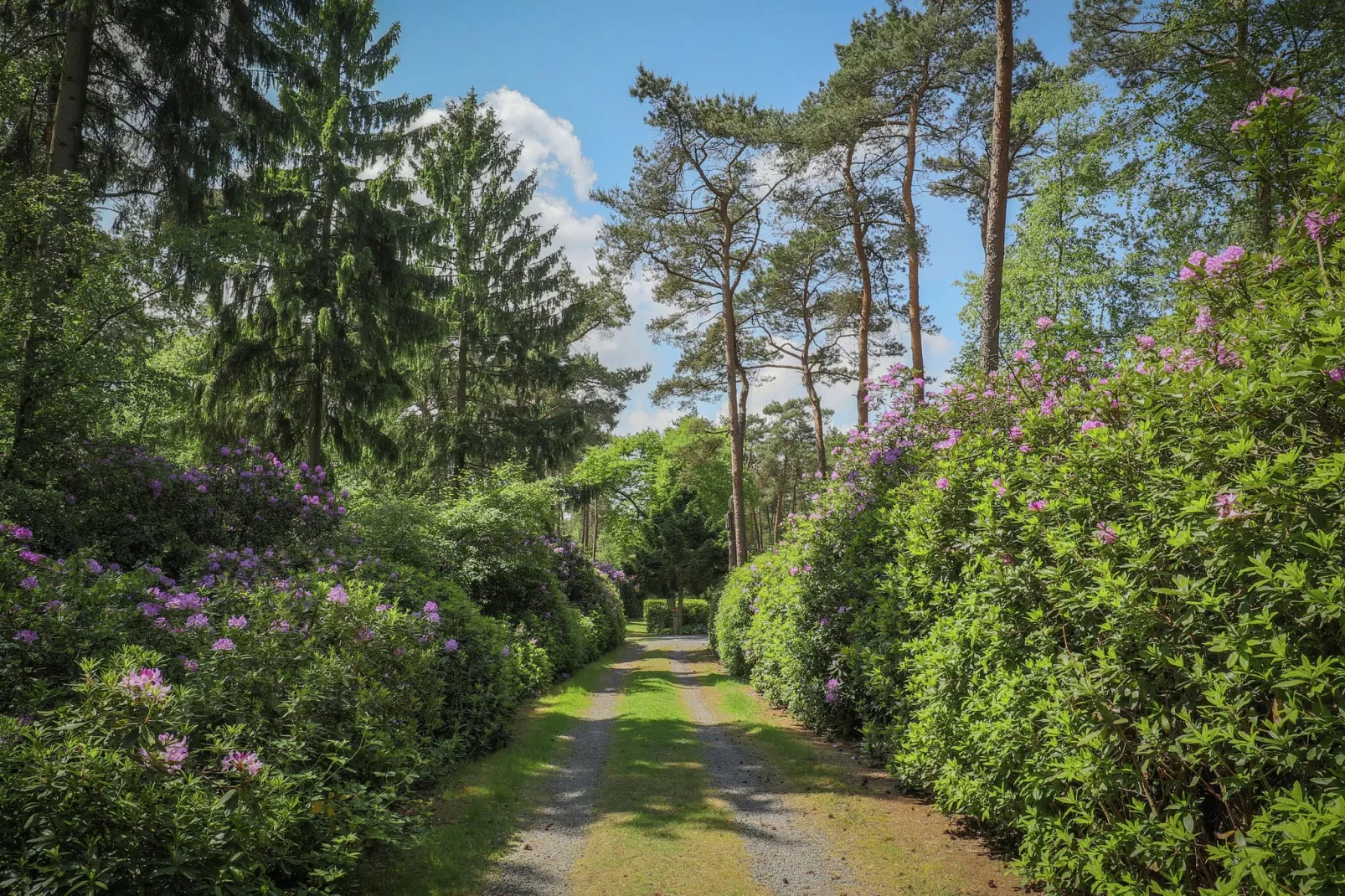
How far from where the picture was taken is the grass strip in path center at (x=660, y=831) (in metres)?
4.88

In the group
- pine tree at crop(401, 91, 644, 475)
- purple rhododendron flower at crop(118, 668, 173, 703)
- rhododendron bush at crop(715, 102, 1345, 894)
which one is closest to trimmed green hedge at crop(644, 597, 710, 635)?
pine tree at crop(401, 91, 644, 475)

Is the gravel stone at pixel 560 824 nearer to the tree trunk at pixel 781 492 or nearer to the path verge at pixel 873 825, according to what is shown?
the path verge at pixel 873 825

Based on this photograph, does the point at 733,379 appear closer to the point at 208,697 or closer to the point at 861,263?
the point at 861,263

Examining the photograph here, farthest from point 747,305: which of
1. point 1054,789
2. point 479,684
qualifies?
point 1054,789

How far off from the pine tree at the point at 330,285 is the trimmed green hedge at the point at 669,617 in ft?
69.9

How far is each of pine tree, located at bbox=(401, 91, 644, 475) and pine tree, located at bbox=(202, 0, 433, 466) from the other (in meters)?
3.59

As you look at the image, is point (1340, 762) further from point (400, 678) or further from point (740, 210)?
point (740, 210)

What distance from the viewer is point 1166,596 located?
3373mm

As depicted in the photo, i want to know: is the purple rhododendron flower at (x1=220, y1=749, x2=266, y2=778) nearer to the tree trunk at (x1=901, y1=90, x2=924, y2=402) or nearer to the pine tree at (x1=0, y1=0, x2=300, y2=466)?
the pine tree at (x1=0, y1=0, x2=300, y2=466)

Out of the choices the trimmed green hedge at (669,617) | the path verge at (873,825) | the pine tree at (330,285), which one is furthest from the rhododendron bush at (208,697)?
the trimmed green hedge at (669,617)

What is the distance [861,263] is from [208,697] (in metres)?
16.6

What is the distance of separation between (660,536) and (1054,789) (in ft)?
95.4

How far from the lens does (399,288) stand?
15.6 metres

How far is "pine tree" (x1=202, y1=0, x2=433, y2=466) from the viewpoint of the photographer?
46.8 feet
